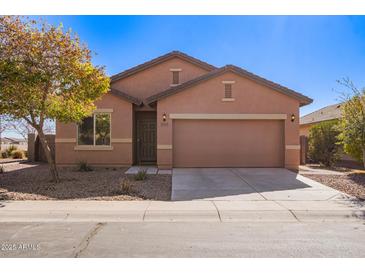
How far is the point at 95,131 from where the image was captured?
14.1 meters

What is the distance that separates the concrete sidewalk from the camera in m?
6.22

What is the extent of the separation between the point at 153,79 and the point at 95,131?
4.86 metres

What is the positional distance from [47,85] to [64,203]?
13.0ft

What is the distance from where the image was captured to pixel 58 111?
31.1ft

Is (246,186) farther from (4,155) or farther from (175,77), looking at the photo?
(4,155)

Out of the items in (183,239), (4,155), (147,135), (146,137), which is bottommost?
(183,239)

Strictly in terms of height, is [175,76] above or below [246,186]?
above

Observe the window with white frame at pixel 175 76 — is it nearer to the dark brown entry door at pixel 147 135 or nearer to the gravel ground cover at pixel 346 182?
the dark brown entry door at pixel 147 135

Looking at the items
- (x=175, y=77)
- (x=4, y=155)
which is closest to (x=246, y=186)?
(x=175, y=77)

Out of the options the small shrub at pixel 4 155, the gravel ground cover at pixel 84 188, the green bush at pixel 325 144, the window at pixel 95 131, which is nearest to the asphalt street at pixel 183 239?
the gravel ground cover at pixel 84 188

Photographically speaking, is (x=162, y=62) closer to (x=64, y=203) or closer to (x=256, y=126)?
(x=256, y=126)

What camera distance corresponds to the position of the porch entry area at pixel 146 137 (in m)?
15.4

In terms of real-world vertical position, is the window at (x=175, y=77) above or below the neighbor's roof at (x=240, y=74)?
above
